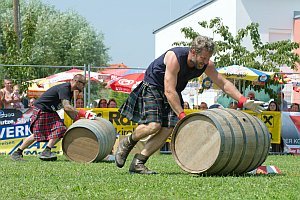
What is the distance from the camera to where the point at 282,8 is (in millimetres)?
34562

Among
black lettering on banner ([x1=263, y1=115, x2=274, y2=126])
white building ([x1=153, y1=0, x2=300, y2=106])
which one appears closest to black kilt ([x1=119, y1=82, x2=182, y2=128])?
black lettering on banner ([x1=263, y1=115, x2=274, y2=126])

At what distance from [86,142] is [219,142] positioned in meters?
4.40

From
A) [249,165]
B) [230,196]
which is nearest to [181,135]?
[249,165]

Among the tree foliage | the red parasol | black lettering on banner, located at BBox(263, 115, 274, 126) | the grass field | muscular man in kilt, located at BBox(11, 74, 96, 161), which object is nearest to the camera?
the grass field

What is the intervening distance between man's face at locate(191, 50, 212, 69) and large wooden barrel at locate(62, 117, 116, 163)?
3.82 m

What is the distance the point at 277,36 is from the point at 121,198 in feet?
97.5

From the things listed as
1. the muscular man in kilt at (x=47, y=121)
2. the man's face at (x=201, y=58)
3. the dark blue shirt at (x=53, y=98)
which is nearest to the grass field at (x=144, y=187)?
the man's face at (x=201, y=58)

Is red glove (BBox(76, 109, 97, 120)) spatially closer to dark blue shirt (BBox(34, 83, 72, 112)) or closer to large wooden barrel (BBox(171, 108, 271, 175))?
dark blue shirt (BBox(34, 83, 72, 112))

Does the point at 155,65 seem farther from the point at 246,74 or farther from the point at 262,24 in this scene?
the point at 262,24

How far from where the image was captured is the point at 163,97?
7.81 metres

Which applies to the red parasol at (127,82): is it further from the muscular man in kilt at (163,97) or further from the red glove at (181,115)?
the red glove at (181,115)

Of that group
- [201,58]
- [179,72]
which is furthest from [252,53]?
[201,58]

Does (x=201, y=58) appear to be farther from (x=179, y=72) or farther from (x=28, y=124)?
(x=28, y=124)

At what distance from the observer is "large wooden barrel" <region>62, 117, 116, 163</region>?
1110 centimetres
